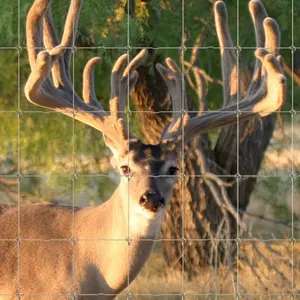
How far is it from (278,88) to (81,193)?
6.46 m

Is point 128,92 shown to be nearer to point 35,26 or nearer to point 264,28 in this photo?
point 35,26

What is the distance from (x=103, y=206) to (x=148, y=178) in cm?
63

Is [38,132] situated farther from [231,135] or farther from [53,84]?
[53,84]

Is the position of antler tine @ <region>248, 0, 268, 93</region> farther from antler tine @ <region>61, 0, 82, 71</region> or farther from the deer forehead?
antler tine @ <region>61, 0, 82, 71</region>

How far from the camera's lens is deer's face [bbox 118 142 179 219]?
816 centimetres

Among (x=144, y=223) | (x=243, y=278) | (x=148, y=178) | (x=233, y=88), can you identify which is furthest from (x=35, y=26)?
(x=243, y=278)

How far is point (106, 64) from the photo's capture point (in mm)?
12242

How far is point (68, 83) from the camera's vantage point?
29.2ft

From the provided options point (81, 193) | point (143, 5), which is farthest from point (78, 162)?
point (143, 5)

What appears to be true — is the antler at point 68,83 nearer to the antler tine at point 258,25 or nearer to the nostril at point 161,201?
the nostril at point 161,201

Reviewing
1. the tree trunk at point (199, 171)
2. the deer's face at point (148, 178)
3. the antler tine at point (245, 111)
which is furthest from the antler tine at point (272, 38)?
the tree trunk at point (199, 171)

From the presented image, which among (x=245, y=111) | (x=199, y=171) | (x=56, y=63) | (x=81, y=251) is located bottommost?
(x=81, y=251)

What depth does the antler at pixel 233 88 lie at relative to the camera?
850 cm

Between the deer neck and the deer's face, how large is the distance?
4.1 inches
